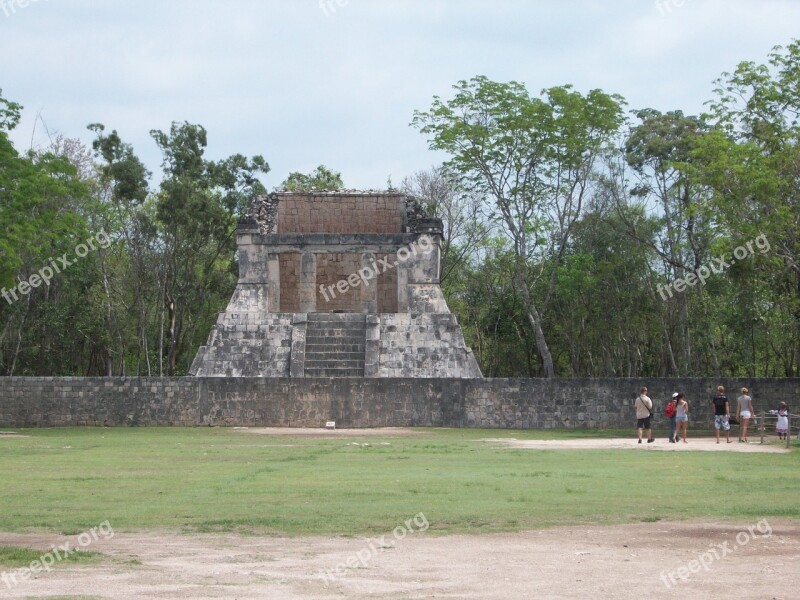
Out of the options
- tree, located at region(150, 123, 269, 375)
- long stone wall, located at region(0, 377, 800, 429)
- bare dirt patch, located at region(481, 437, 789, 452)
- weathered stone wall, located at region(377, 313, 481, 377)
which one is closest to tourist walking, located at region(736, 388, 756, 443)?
bare dirt patch, located at region(481, 437, 789, 452)

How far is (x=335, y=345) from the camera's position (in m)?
35.4

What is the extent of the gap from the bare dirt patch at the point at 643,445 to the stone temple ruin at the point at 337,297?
8.69 m

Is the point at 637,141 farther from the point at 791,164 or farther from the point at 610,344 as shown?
the point at 791,164

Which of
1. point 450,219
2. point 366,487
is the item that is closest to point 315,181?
point 450,219

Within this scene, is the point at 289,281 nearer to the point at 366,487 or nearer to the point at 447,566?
the point at 366,487

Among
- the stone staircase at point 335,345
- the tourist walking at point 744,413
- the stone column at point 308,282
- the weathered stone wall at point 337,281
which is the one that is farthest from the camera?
the weathered stone wall at point 337,281

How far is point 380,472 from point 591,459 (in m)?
4.43

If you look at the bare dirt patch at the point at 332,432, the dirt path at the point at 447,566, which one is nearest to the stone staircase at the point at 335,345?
the bare dirt patch at the point at 332,432

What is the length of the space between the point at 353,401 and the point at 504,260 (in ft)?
92.4

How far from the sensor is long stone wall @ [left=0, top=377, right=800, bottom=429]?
30.4 meters

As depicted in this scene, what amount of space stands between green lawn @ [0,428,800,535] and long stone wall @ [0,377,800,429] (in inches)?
257

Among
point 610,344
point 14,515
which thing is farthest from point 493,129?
point 14,515

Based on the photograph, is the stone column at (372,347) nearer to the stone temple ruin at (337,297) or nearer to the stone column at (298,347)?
the stone temple ruin at (337,297)

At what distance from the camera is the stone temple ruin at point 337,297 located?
34.6m
